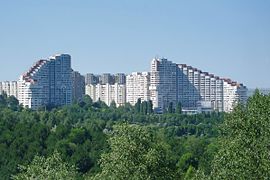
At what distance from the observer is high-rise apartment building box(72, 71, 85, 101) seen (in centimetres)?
10475

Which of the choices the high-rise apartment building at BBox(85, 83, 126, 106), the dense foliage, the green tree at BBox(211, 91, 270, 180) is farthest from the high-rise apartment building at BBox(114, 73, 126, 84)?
the green tree at BBox(211, 91, 270, 180)

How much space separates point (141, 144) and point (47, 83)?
78846mm

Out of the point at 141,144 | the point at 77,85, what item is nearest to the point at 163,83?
the point at 77,85

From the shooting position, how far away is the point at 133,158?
612 inches

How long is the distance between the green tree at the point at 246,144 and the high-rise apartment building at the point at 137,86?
83.6 meters

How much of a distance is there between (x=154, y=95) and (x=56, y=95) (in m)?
14.1

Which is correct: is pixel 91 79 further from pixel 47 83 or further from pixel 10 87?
pixel 47 83

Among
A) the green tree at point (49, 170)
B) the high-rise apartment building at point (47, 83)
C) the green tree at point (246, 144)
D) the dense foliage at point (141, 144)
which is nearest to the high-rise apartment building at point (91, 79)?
the high-rise apartment building at point (47, 83)

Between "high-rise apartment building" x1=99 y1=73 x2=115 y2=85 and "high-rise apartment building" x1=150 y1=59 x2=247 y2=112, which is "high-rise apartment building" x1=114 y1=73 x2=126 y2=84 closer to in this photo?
"high-rise apartment building" x1=99 y1=73 x2=115 y2=85

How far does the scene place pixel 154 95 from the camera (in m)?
97.6

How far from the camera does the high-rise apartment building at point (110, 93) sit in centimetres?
10269

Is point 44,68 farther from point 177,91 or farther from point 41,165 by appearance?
point 41,165

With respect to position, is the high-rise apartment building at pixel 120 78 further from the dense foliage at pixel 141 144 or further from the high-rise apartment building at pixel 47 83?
the dense foliage at pixel 141 144

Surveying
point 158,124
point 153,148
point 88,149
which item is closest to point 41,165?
point 153,148
